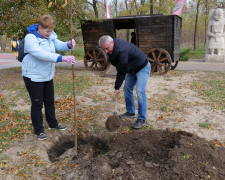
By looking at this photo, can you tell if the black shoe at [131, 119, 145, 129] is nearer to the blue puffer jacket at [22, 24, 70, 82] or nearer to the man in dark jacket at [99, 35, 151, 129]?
the man in dark jacket at [99, 35, 151, 129]

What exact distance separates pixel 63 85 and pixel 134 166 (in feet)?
17.2

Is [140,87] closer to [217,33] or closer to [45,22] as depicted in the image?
[45,22]

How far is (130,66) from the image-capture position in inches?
147

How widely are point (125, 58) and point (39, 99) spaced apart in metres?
1.52

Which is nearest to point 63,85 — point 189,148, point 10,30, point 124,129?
point 10,30

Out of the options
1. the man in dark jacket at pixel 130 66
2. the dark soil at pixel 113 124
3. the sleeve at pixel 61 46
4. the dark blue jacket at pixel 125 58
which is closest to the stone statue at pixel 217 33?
the man in dark jacket at pixel 130 66

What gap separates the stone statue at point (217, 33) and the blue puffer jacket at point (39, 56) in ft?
40.7

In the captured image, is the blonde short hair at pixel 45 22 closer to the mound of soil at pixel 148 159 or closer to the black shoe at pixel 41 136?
the black shoe at pixel 41 136

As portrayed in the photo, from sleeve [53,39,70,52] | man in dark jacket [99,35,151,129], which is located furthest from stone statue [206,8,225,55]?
sleeve [53,39,70,52]

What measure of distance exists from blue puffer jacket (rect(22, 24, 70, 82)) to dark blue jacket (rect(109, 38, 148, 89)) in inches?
31.3

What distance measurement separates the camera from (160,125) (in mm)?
4059

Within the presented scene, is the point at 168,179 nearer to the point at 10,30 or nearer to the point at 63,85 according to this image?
the point at 63,85

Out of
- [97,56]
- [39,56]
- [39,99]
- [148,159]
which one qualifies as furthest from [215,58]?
[39,56]

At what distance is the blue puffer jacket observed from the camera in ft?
9.58
